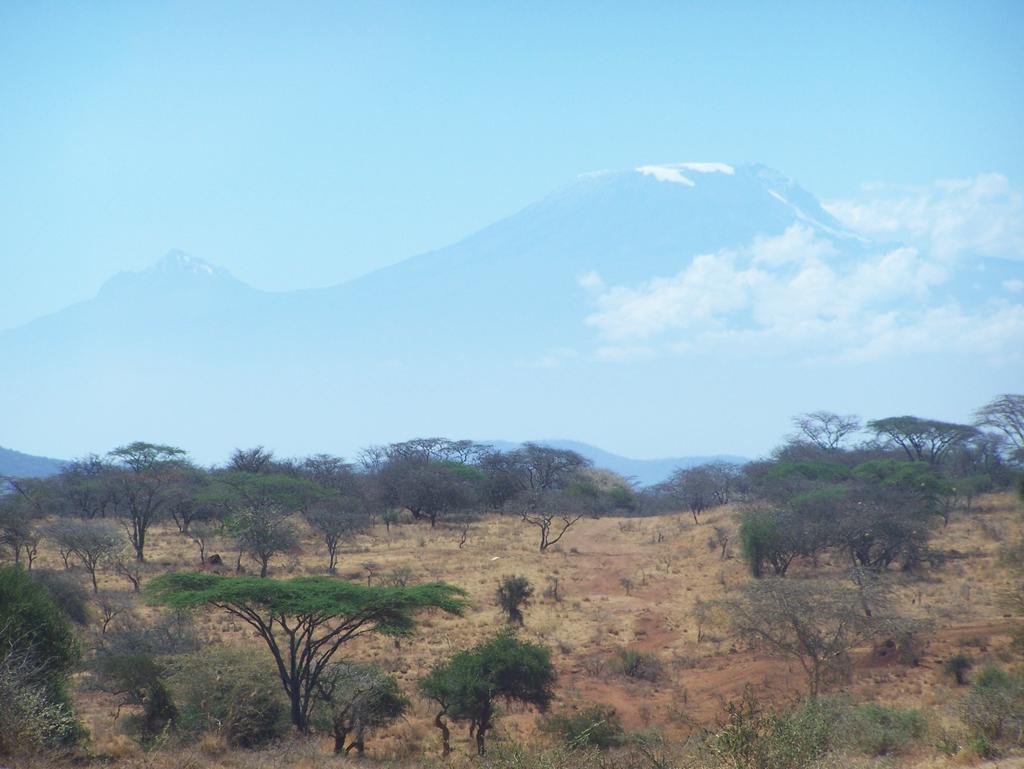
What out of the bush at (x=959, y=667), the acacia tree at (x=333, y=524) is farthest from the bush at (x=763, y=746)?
the acacia tree at (x=333, y=524)

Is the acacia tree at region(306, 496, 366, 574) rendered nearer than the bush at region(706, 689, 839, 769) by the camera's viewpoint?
No

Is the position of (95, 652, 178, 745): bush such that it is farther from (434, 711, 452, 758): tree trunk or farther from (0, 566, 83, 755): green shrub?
(434, 711, 452, 758): tree trunk

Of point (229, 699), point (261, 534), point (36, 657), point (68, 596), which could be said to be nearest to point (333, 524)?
point (261, 534)

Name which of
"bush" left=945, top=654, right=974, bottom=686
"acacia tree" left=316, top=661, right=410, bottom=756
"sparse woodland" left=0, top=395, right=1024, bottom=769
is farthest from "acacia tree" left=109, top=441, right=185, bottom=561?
"bush" left=945, top=654, right=974, bottom=686

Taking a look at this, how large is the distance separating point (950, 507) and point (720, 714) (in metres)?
35.6

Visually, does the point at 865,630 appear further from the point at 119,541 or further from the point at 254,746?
the point at 119,541

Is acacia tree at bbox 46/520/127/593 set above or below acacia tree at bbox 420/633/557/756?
above

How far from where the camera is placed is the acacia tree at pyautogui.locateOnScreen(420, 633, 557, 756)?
1711cm

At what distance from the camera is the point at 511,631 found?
2317cm

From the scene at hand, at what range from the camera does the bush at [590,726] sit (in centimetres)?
1579

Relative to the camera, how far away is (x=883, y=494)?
40.2m

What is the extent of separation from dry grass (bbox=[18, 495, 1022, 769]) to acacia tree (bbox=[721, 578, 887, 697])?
83cm

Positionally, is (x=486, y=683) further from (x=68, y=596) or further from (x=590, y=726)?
(x=68, y=596)

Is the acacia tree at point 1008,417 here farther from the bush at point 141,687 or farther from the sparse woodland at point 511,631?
the bush at point 141,687
